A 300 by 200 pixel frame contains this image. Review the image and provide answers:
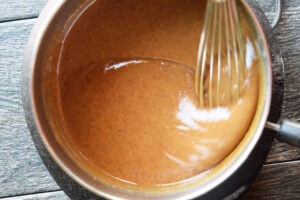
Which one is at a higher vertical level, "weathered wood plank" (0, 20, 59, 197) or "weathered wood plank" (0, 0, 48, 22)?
"weathered wood plank" (0, 0, 48, 22)

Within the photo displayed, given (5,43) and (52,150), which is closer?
(52,150)

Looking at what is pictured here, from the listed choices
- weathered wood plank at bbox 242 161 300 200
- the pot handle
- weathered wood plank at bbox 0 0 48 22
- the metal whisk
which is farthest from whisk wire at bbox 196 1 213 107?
weathered wood plank at bbox 0 0 48 22

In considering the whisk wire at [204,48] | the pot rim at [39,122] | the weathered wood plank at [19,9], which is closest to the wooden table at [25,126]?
the weathered wood plank at [19,9]

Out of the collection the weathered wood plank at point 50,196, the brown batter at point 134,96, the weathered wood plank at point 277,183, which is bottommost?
the weathered wood plank at point 50,196

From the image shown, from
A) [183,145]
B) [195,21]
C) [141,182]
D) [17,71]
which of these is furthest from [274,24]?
[17,71]

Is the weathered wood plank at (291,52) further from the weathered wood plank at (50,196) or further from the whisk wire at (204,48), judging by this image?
the weathered wood plank at (50,196)

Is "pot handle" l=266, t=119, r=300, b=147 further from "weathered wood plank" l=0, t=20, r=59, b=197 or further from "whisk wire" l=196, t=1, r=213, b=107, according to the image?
"weathered wood plank" l=0, t=20, r=59, b=197

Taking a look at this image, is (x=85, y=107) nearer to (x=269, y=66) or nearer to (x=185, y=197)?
(x=185, y=197)
